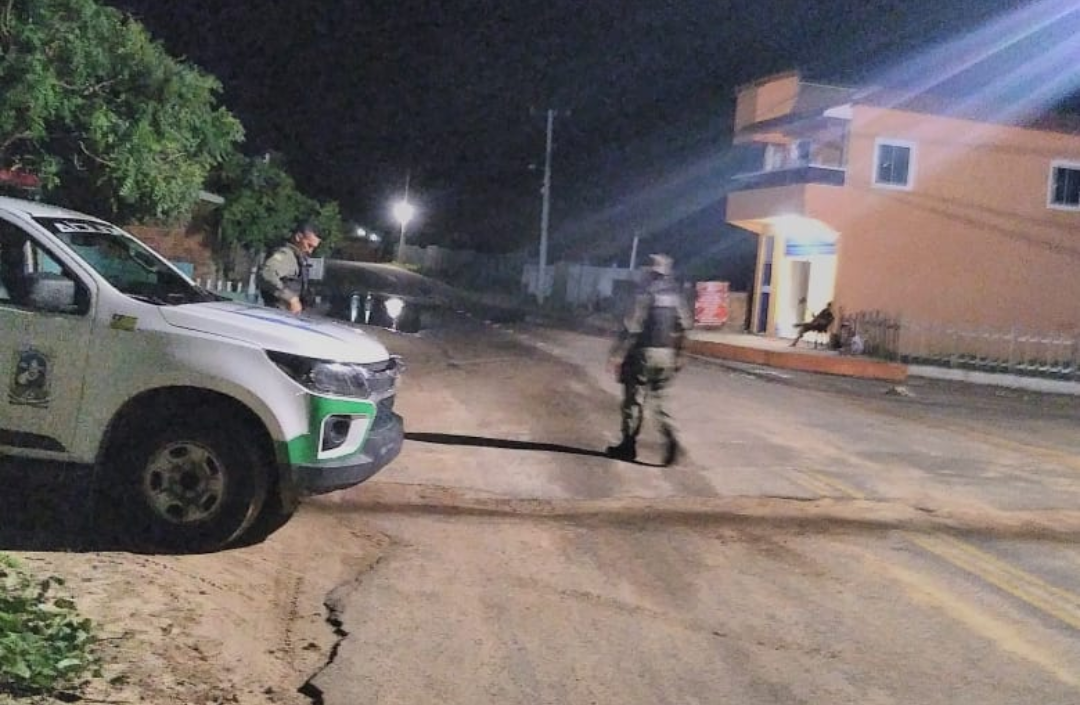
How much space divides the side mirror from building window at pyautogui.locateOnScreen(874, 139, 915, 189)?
22.3 m

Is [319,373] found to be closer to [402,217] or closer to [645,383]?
[645,383]

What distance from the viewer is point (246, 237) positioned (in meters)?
32.0

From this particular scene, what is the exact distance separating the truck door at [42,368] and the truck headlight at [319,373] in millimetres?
1077

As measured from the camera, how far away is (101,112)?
12.6 m

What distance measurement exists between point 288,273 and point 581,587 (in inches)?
174

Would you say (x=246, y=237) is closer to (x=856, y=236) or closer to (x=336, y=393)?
(x=856, y=236)

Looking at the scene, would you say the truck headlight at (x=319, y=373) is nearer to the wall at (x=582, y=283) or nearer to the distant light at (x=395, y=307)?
the distant light at (x=395, y=307)

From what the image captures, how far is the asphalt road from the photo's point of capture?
16.6 feet

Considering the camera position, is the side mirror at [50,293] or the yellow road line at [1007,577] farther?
the yellow road line at [1007,577]

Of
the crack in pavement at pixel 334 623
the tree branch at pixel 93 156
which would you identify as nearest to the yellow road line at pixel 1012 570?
the crack in pavement at pixel 334 623

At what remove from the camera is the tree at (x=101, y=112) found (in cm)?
1155

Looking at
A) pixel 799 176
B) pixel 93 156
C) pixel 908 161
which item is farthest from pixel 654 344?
pixel 908 161

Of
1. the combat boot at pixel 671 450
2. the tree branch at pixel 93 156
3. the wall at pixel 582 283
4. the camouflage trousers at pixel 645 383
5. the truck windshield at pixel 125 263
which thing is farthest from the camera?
the wall at pixel 582 283

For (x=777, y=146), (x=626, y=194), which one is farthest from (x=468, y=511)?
(x=626, y=194)
